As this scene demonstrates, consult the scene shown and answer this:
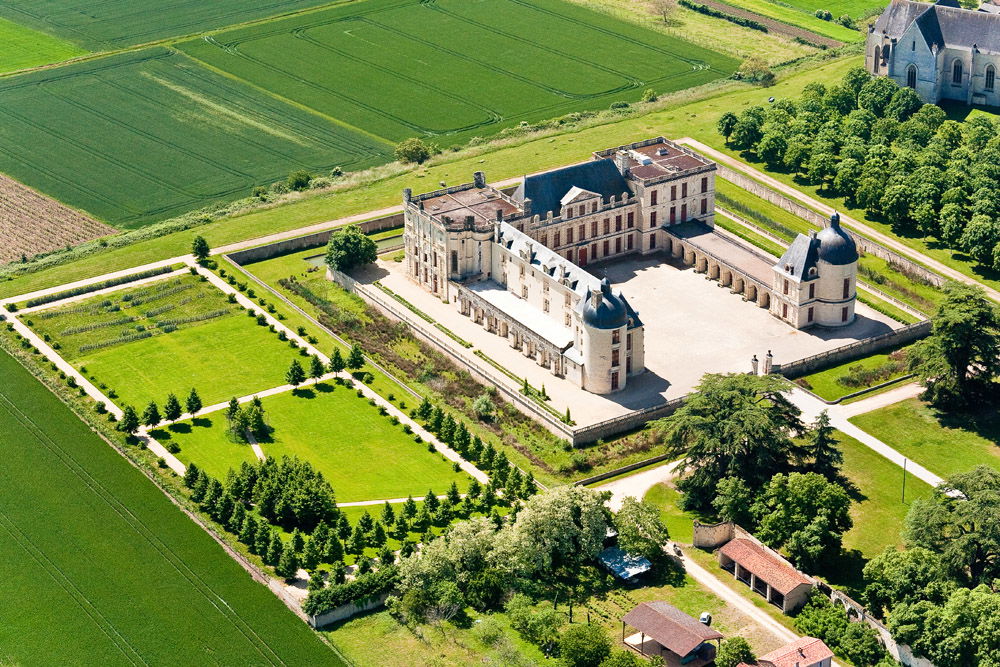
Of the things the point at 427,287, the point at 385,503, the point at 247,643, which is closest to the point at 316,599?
the point at 247,643

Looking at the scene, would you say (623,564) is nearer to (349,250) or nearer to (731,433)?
(731,433)

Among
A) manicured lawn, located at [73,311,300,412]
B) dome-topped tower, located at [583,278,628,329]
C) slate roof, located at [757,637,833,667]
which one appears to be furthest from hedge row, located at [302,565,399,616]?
manicured lawn, located at [73,311,300,412]

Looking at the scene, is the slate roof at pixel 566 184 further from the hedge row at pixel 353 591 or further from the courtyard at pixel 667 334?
the hedge row at pixel 353 591

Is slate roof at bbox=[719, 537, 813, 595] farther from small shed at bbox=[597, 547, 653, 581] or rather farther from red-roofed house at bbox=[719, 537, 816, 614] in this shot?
small shed at bbox=[597, 547, 653, 581]

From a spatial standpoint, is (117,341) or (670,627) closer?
(670,627)

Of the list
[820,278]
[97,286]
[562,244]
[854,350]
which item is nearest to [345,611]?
[854,350]

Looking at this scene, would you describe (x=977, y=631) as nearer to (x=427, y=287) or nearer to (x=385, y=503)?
Result: (x=385, y=503)
